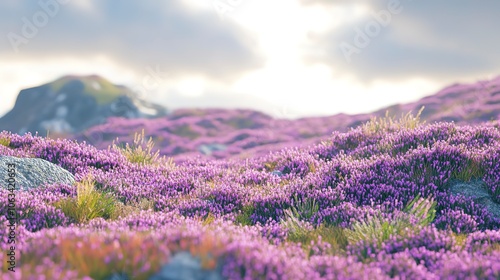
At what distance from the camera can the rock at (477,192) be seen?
254 inches

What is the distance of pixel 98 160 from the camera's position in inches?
356

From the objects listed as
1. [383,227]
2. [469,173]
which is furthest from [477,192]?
[383,227]

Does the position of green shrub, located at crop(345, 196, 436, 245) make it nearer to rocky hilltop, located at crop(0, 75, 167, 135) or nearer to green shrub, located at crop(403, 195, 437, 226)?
green shrub, located at crop(403, 195, 437, 226)

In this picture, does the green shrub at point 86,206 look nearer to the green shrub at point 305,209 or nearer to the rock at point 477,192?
the green shrub at point 305,209

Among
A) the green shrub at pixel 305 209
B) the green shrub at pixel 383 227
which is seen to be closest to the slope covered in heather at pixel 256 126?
the green shrub at pixel 305 209

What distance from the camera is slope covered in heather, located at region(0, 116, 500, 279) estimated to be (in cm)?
374

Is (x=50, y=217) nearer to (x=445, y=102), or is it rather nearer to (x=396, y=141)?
(x=396, y=141)

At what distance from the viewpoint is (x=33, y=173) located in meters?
7.53

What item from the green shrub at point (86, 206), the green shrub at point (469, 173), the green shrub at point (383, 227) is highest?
the green shrub at point (469, 173)

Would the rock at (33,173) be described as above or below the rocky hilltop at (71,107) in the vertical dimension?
below

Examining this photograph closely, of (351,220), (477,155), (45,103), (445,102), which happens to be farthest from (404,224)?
(45,103)

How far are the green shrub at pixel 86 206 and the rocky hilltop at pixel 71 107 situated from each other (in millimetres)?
42224

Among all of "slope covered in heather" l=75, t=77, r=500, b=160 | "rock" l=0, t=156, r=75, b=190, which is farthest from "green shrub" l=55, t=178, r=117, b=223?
"slope covered in heather" l=75, t=77, r=500, b=160

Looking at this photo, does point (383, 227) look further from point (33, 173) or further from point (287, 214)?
point (33, 173)
